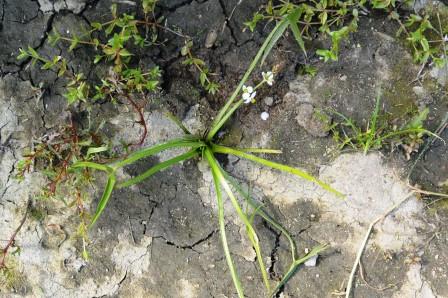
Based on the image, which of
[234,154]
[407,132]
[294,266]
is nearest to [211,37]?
[234,154]

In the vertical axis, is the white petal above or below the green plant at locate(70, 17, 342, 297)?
below

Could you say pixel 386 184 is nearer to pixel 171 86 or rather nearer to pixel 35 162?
pixel 171 86

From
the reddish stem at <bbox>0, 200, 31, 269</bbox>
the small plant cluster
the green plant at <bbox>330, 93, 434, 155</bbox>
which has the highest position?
the small plant cluster

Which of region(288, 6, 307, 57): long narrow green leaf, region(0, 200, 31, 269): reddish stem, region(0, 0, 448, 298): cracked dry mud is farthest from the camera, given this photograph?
region(0, 200, 31, 269): reddish stem

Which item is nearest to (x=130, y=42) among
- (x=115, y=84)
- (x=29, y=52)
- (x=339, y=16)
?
(x=115, y=84)

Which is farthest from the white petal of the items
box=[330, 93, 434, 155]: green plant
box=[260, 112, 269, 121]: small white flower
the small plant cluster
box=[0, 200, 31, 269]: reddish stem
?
box=[0, 200, 31, 269]: reddish stem

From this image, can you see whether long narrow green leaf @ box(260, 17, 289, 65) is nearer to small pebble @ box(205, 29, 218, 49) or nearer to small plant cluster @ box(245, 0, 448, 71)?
small plant cluster @ box(245, 0, 448, 71)

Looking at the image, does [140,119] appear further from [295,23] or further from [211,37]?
[295,23]
